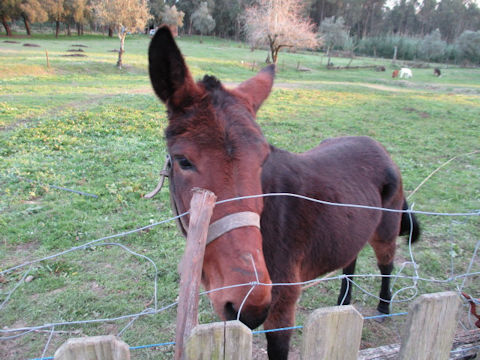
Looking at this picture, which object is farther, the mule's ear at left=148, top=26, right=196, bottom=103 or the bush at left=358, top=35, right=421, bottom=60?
the bush at left=358, top=35, right=421, bottom=60

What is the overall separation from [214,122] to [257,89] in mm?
966

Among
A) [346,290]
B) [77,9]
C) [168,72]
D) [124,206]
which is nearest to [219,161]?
[168,72]

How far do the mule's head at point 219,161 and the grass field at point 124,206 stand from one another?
1579mm

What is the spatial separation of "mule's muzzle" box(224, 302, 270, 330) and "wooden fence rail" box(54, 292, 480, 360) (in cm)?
21

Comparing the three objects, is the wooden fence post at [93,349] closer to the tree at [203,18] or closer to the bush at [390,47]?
the bush at [390,47]

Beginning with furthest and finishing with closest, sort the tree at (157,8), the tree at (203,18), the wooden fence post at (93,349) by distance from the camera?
1. the tree at (203,18)
2. the tree at (157,8)
3. the wooden fence post at (93,349)

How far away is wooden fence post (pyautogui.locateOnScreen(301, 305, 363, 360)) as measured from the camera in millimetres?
1364

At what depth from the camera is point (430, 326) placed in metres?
1.59

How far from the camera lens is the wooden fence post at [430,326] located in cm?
153

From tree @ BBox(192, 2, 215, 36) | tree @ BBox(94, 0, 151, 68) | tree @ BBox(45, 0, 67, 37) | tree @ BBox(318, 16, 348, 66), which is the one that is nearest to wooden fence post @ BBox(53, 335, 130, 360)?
tree @ BBox(94, 0, 151, 68)

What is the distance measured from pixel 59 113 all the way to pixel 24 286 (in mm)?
8992

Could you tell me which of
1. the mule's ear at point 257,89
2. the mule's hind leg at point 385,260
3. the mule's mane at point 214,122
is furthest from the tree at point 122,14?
the mule's mane at point 214,122

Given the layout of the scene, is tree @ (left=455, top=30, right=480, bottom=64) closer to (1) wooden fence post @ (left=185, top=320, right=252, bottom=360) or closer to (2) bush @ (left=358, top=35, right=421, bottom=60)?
(2) bush @ (left=358, top=35, right=421, bottom=60)

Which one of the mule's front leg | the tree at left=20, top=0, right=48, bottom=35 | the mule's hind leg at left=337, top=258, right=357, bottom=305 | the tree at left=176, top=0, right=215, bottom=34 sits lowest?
the mule's hind leg at left=337, top=258, right=357, bottom=305
